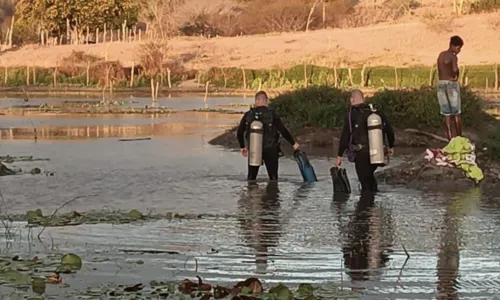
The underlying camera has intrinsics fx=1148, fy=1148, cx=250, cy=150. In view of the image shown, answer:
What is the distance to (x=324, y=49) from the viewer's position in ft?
241

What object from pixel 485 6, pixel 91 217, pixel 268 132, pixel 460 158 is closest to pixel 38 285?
pixel 91 217

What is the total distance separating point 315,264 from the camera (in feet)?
33.7

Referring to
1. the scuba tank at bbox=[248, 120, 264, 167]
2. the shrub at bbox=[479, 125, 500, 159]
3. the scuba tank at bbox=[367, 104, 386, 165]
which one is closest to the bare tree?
the shrub at bbox=[479, 125, 500, 159]

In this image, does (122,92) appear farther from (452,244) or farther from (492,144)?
(452,244)

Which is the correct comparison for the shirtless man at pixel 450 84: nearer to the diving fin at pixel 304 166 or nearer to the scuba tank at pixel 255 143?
the diving fin at pixel 304 166

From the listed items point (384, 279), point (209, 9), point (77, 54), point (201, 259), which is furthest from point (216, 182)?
point (209, 9)

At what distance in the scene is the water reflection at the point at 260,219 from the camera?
11.2 m

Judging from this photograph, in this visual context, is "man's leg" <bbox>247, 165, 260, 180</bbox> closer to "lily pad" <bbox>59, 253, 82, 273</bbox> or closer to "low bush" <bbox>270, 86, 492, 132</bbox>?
"lily pad" <bbox>59, 253, 82, 273</bbox>

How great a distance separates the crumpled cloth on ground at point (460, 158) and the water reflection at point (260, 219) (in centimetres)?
249

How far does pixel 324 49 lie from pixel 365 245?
6250 centimetres

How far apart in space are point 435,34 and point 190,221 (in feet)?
212

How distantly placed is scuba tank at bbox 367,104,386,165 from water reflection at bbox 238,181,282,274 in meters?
1.42

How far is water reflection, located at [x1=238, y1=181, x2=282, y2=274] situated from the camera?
11160mm

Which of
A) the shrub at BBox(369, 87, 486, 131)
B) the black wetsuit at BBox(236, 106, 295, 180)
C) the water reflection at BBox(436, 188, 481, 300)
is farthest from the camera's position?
the shrub at BBox(369, 87, 486, 131)
